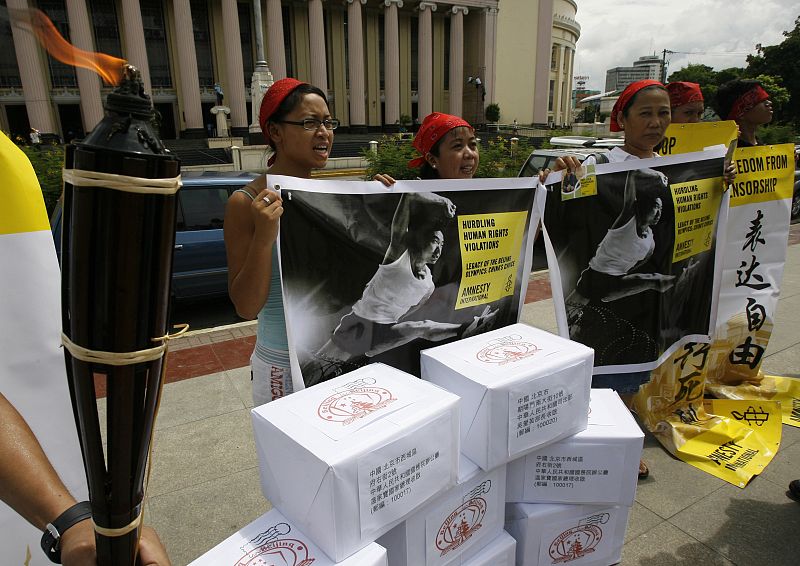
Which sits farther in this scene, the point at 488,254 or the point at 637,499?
the point at 637,499

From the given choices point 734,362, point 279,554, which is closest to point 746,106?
point 734,362

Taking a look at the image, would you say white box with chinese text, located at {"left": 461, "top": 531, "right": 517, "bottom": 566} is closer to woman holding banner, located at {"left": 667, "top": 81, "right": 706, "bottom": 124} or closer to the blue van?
woman holding banner, located at {"left": 667, "top": 81, "right": 706, "bottom": 124}

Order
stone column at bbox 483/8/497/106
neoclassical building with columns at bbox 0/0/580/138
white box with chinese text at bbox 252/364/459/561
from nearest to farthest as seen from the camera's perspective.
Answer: white box with chinese text at bbox 252/364/459/561
neoclassical building with columns at bbox 0/0/580/138
stone column at bbox 483/8/497/106

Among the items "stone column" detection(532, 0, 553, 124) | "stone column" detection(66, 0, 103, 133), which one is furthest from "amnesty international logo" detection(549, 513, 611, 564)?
"stone column" detection(532, 0, 553, 124)

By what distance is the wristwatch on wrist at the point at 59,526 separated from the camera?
908 millimetres

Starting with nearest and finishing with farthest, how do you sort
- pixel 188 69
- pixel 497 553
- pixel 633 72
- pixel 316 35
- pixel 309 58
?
pixel 497 553 < pixel 188 69 < pixel 316 35 < pixel 309 58 < pixel 633 72

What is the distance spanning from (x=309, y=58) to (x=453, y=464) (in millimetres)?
39942

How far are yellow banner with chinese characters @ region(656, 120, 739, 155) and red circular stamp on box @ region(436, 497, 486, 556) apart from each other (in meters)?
2.75

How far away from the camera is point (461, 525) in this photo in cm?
178

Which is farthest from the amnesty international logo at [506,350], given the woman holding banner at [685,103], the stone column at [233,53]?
the stone column at [233,53]

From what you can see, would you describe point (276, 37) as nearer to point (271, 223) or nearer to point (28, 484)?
point (271, 223)

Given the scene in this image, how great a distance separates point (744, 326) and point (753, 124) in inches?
57.2

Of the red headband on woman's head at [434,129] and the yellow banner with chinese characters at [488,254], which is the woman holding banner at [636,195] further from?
the red headband on woman's head at [434,129]

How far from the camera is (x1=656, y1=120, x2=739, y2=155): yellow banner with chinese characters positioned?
3311 millimetres
